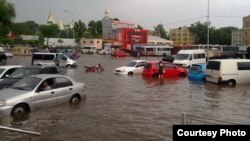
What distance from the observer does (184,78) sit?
96.1ft

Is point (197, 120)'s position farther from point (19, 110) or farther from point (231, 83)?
point (231, 83)

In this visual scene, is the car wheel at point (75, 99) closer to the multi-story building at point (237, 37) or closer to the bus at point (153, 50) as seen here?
the bus at point (153, 50)

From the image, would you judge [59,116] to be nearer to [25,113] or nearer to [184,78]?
[25,113]

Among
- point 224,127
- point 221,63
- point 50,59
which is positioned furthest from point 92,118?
point 50,59

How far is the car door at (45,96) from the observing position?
1355cm

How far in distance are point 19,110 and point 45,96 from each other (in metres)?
1.31

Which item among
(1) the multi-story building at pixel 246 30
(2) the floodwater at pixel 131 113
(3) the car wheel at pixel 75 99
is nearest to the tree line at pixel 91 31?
(1) the multi-story building at pixel 246 30

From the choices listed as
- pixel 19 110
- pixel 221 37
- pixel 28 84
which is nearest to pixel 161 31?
pixel 221 37

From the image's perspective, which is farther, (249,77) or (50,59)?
(50,59)

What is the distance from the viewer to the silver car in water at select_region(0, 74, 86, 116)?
1260cm

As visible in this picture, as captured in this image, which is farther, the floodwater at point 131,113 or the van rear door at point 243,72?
the van rear door at point 243,72

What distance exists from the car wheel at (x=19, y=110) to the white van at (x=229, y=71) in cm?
1451

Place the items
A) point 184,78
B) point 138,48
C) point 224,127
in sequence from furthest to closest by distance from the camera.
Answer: point 138,48 < point 184,78 < point 224,127

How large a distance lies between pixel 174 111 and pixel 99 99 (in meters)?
4.42
